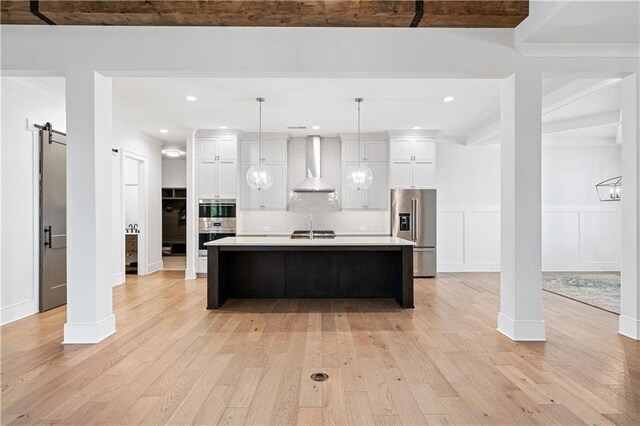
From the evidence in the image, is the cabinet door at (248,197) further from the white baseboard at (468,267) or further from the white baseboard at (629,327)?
the white baseboard at (629,327)

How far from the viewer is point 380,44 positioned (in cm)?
343

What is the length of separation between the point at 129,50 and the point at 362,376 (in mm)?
3433

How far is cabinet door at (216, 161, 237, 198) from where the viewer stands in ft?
23.3

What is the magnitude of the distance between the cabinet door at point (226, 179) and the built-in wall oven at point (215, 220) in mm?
153

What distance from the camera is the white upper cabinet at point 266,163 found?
733cm

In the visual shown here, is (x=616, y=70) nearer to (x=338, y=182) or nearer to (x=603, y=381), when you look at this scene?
(x=603, y=381)

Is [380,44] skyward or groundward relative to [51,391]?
skyward

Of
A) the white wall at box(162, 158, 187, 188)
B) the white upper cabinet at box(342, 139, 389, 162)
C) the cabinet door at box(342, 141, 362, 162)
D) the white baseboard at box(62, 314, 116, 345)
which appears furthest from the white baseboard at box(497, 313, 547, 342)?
the white wall at box(162, 158, 187, 188)

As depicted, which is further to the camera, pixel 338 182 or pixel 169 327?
pixel 338 182

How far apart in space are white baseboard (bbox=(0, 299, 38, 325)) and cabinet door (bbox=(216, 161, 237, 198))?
3.38 metres

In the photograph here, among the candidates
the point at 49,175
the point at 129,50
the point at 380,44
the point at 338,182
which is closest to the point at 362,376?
the point at 380,44

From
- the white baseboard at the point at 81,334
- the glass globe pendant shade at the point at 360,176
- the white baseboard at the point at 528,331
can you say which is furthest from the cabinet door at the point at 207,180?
the white baseboard at the point at 528,331

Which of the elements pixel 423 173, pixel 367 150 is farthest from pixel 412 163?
pixel 367 150

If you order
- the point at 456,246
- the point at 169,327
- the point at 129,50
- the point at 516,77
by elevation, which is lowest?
the point at 169,327
